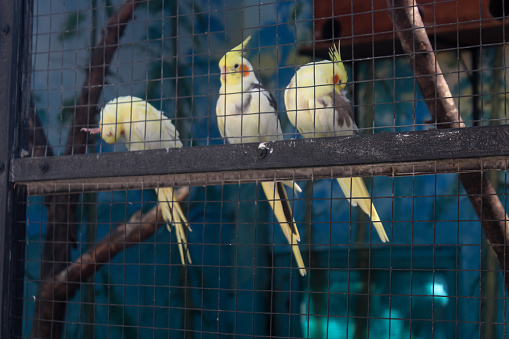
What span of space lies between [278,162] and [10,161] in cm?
53

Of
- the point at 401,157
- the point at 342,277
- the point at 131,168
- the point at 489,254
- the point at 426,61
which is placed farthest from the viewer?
the point at 342,277

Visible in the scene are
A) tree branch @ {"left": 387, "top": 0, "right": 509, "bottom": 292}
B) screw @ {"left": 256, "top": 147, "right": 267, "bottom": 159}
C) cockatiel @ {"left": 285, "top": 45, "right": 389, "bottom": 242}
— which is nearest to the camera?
screw @ {"left": 256, "top": 147, "right": 267, "bottom": 159}

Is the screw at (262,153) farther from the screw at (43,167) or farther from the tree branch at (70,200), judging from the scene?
the tree branch at (70,200)

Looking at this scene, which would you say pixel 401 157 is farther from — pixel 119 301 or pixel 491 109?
pixel 119 301

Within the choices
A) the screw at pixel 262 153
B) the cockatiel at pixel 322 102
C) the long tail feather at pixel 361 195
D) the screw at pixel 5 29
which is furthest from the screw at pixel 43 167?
the long tail feather at pixel 361 195

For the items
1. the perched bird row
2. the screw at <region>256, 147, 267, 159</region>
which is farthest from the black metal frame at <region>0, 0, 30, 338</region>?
the screw at <region>256, 147, 267, 159</region>

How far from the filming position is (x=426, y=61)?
4.07ft

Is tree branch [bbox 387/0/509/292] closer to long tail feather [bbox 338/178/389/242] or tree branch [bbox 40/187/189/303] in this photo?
long tail feather [bbox 338/178/389/242]

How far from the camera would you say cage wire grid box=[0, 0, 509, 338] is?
38.4 inches

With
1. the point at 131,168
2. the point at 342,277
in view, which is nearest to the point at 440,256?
the point at 342,277

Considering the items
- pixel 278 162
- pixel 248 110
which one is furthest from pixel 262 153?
pixel 248 110

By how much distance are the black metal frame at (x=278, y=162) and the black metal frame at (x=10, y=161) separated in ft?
0.11

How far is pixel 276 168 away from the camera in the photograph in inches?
36.1

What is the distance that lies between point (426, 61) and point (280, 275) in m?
0.81
